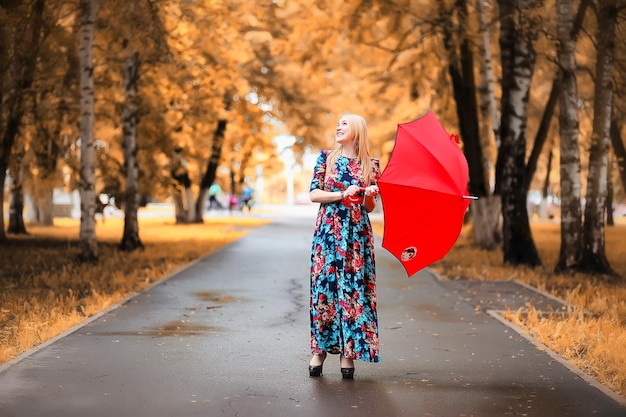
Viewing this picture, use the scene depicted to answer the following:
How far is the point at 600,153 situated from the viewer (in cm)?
1825

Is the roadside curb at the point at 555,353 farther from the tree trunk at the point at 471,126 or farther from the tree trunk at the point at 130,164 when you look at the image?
the tree trunk at the point at 130,164

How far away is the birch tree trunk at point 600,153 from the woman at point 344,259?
10.6 m

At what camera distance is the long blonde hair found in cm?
814

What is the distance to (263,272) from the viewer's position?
62.8 ft

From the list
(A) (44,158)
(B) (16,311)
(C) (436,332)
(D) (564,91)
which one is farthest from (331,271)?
(A) (44,158)

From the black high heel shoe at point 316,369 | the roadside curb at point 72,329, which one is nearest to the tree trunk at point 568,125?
the roadside curb at point 72,329

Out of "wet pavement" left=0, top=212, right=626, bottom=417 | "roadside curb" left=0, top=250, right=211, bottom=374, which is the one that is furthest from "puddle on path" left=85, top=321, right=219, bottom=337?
"roadside curb" left=0, top=250, right=211, bottom=374

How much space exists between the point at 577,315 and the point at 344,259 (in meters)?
4.92

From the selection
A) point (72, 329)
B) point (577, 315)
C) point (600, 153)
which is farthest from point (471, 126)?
point (72, 329)

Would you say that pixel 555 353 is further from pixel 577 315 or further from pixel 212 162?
pixel 212 162

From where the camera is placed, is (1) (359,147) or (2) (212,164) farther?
(2) (212,164)

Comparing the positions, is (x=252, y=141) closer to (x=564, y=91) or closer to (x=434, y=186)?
(x=564, y=91)

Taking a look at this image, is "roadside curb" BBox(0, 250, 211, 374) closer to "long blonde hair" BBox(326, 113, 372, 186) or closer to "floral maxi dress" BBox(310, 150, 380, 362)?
"floral maxi dress" BBox(310, 150, 380, 362)

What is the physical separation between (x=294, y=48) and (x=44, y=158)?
6.98 m
